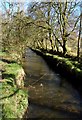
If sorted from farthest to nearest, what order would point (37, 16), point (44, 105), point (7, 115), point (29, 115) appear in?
point (37, 16) → point (44, 105) → point (29, 115) → point (7, 115)

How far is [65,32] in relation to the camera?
37.6 metres

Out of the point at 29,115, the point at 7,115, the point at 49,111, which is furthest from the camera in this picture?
the point at 49,111

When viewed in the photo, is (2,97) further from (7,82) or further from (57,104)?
(57,104)

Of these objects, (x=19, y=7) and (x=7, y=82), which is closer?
(x=7, y=82)

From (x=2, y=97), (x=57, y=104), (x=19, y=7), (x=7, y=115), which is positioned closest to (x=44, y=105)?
(x=57, y=104)

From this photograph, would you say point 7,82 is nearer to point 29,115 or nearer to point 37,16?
point 29,115

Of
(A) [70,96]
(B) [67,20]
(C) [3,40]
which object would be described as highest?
(B) [67,20]

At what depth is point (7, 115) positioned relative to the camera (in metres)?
11.0

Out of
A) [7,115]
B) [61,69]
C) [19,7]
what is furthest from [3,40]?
[7,115]

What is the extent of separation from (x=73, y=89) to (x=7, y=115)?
10.7 metres

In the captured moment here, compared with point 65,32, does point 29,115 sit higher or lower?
lower

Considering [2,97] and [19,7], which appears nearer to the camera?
[2,97]

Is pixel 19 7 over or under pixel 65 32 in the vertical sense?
over

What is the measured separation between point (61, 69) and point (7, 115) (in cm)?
1864
